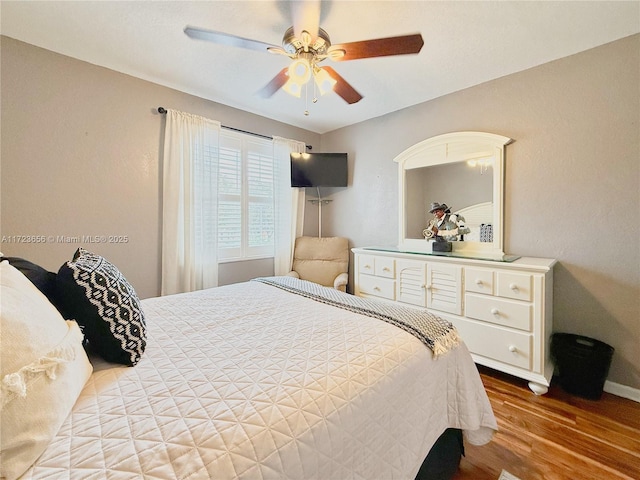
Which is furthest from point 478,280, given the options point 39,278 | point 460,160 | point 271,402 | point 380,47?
point 39,278

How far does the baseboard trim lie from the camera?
1898 mm

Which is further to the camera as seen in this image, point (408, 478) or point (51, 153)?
point (51, 153)

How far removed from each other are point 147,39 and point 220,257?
1.91m

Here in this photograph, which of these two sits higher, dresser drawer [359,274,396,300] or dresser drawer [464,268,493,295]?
dresser drawer [464,268,493,295]

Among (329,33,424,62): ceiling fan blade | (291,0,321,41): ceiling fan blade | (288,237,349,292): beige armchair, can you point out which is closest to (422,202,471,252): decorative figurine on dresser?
(288,237,349,292): beige armchair

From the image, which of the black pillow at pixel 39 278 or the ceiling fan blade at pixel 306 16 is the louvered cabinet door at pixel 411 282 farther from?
the black pillow at pixel 39 278

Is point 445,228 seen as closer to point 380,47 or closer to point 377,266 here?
point 377,266

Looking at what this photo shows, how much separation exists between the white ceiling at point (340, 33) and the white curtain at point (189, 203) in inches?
18.1

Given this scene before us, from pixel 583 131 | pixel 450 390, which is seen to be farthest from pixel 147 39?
pixel 583 131

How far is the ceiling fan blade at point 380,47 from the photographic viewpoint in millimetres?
1442

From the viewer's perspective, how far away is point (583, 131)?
6.75 ft

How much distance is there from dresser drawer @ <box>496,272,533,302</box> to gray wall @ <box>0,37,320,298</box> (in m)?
2.90

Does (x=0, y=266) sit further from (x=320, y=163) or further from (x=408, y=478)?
(x=320, y=163)

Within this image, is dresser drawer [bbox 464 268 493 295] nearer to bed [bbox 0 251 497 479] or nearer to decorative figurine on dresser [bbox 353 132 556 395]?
decorative figurine on dresser [bbox 353 132 556 395]
